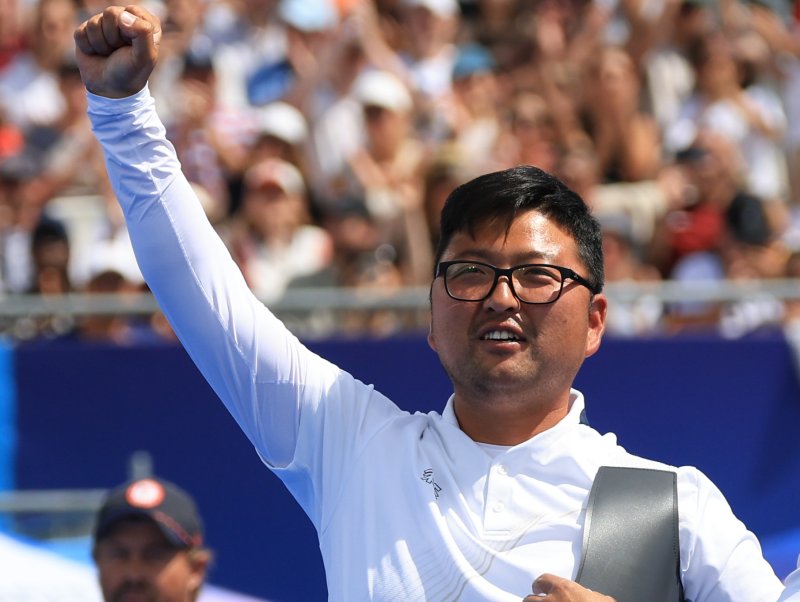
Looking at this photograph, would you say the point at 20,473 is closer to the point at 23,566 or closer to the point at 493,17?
the point at 23,566

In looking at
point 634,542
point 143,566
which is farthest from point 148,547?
point 634,542

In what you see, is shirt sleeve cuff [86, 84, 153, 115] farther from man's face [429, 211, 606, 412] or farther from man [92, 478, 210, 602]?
man [92, 478, 210, 602]

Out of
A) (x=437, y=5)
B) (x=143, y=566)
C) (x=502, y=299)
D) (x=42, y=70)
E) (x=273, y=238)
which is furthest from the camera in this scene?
(x=42, y=70)

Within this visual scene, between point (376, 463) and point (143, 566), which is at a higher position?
point (376, 463)

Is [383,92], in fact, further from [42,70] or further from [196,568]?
[196,568]

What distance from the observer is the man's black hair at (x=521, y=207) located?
105 inches

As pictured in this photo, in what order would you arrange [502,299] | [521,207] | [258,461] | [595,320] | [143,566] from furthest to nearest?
[258,461] < [143,566] < [595,320] < [521,207] < [502,299]

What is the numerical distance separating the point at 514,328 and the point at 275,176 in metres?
4.89

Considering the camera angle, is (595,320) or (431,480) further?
(595,320)

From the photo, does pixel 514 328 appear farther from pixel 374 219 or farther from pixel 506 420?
pixel 374 219

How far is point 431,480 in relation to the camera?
260 cm

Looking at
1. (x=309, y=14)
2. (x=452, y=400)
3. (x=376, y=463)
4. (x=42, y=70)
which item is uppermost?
(x=309, y=14)

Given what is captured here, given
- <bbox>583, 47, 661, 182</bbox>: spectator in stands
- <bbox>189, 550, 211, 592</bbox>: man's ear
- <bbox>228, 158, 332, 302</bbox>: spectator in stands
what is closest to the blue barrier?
<bbox>228, 158, 332, 302</bbox>: spectator in stands

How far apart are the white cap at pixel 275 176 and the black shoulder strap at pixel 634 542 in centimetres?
500
